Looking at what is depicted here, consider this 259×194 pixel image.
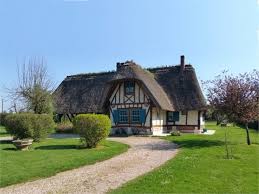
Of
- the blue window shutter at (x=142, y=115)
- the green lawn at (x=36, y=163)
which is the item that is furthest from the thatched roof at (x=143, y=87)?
the green lawn at (x=36, y=163)

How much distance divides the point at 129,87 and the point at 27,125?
435 inches

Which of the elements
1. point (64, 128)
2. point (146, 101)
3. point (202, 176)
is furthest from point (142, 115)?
point (202, 176)

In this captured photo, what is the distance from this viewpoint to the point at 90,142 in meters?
17.1

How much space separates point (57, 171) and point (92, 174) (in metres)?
1.16

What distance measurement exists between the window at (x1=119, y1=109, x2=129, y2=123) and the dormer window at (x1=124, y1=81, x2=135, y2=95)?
1.52 meters

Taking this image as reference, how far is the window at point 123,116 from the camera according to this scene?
28656 millimetres

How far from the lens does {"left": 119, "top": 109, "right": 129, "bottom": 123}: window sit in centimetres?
2866

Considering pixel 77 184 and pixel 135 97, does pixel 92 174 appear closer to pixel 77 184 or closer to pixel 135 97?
pixel 77 184

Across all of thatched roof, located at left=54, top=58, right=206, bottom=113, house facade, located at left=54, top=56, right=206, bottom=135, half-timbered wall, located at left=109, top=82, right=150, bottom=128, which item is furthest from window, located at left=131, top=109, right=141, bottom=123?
thatched roof, located at left=54, top=58, right=206, bottom=113

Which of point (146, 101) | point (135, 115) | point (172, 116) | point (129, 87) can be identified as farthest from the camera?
point (172, 116)

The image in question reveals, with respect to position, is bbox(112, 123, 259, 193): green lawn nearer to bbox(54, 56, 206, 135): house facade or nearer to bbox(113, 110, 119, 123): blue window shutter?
bbox(54, 56, 206, 135): house facade

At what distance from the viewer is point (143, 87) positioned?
2741 centimetres

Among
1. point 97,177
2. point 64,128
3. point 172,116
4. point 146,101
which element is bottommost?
point 97,177

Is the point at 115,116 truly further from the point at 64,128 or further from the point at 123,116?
the point at 64,128
